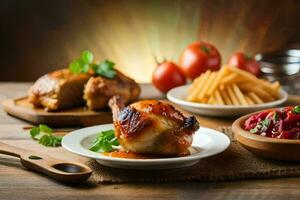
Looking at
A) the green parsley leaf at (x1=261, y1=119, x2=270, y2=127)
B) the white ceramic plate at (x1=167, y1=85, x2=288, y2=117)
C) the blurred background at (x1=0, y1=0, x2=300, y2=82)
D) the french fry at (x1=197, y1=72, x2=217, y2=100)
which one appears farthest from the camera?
the blurred background at (x1=0, y1=0, x2=300, y2=82)

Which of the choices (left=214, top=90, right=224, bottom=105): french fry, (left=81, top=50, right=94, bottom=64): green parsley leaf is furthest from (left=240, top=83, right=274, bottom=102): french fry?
(left=81, top=50, right=94, bottom=64): green parsley leaf

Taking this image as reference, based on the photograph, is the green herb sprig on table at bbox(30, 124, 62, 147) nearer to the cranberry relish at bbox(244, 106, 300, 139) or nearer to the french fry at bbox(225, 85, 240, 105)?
the cranberry relish at bbox(244, 106, 300, 139)

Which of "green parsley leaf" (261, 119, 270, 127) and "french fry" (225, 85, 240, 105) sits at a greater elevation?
"green parsley leaf" (261, 119, 270, 127)

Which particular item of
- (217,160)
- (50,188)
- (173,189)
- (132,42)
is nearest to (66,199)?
(50,188)

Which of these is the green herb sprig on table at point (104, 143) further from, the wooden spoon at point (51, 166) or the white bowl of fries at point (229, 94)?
the white bowl of fries at point (229, 94)

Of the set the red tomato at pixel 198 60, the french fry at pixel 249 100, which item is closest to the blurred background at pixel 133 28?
the red tomato at pixel 198 60

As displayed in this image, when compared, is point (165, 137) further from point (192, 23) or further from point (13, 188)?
point (192, 23)
